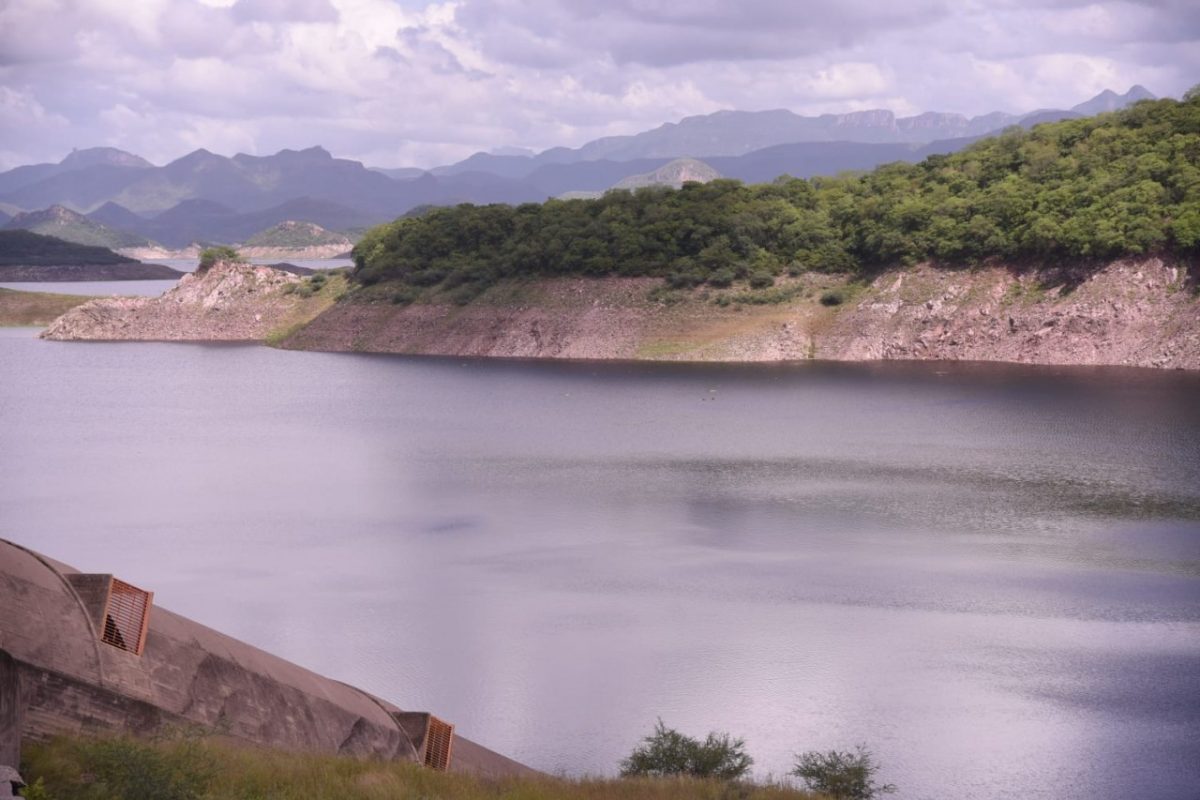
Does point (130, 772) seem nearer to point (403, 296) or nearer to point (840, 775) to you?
point (840, 775)

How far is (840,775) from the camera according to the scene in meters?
14.5

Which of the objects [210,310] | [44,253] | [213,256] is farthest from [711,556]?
[44,253]

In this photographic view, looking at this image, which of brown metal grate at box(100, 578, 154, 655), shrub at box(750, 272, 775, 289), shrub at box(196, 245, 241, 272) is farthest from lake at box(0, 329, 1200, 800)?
shrub at box(196, 245, 241, 272)

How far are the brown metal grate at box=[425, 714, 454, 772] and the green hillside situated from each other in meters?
166

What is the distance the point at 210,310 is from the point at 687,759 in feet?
264

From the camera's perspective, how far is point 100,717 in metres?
11.5

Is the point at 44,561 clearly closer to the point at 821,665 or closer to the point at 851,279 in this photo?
the point at 821,665

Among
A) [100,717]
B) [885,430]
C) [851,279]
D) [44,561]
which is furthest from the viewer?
[851,279]

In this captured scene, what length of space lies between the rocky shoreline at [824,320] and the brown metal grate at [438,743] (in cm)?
4964

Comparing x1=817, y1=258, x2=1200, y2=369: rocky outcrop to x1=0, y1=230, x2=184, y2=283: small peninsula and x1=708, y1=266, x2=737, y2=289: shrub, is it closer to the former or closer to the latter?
x1=708, y1=266, x2=737, y2=289: shrub

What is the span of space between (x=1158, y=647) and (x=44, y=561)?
636 inches

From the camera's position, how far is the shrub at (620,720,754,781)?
48.2 ft

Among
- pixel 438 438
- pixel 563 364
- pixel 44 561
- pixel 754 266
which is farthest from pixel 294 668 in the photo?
pixel 754 266

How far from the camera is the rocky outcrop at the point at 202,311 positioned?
87688 millimetres
